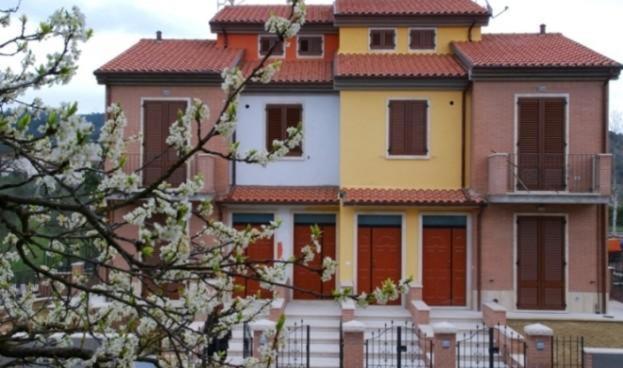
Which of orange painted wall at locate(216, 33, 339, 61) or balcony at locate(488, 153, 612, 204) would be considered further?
orange painted wall at locate(216, 33, 339, 61)

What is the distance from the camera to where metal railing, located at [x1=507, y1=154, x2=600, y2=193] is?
55.4 ft

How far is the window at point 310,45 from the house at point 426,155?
118cm

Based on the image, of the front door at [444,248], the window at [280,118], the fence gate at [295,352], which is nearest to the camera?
the fence gate at [295,352]

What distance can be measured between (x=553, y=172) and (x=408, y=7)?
6.62 meters

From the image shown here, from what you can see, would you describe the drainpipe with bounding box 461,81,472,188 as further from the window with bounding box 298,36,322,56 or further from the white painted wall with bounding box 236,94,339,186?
the window with bounding box 298,36,322,56

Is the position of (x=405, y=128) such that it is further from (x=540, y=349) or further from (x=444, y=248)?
(x=540, y=349)

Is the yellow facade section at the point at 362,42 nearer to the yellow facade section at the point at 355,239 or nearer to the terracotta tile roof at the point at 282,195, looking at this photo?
the terracotta tile roof at the point at 282,195

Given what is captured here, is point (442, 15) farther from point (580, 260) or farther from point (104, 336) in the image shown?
point (104, 336)

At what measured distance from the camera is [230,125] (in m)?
4.12

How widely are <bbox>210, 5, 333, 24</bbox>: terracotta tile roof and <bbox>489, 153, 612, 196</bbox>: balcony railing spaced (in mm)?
7185

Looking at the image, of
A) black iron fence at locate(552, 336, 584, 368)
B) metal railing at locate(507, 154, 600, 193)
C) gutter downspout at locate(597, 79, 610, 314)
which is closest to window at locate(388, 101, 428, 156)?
metal railing at locate(507, 154, 600, 193)

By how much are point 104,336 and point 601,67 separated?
53.4 ft

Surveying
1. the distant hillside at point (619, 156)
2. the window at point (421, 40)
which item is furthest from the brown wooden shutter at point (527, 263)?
the distant hillside at point (619, 156)

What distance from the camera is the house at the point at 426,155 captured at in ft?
56.9
